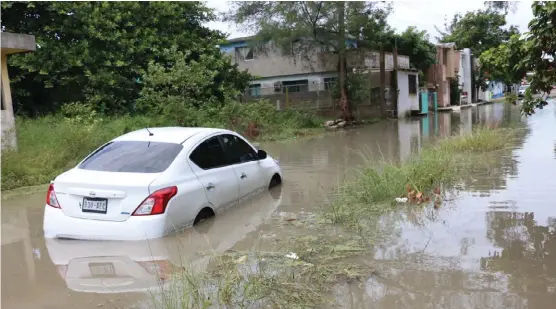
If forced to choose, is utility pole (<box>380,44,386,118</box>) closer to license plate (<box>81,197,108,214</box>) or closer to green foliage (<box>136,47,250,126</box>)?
green foliage (<box>136,47,250,126</box>)

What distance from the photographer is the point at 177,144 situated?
6438 millimetres

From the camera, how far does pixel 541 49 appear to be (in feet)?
18.2

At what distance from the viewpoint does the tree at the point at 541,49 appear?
539 centimetres

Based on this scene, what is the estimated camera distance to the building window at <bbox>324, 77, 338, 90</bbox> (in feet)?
99.1

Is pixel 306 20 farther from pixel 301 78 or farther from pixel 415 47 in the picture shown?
pixel 415 47

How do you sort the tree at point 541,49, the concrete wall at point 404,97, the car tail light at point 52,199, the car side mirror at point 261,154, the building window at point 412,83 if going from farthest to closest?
the building window at point 412,83 → the concrete wall at point 404,97 → the car side mirror at point 261,154 → the car tail light at point 52,199 → the tree at point 541,49

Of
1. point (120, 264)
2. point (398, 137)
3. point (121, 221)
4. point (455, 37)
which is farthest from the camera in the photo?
point (455, 37)

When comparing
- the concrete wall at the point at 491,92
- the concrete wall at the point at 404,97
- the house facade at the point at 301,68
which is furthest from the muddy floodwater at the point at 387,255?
the concrete wall at the point at 491,92

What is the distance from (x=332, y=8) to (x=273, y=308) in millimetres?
23025

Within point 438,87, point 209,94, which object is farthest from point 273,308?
point 438,87

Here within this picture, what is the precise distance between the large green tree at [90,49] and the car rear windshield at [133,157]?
46.8ft

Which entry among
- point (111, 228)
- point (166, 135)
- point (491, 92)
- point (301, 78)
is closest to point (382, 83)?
point (301, 78)

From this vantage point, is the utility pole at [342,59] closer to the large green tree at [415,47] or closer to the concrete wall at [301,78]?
the concrete wall at [301,78]

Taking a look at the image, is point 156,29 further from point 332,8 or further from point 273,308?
point 273,308
